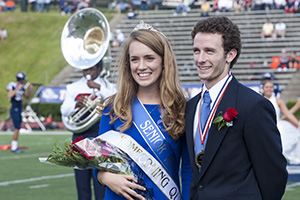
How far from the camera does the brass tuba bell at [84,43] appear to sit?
5.34m

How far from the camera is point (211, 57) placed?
2584 mm

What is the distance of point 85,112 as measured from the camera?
17.4ft

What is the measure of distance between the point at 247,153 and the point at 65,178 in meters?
6.34

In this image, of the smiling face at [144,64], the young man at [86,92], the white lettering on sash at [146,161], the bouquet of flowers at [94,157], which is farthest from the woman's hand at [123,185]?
the young man at [86,92]

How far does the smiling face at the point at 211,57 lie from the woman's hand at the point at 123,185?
2.08 ft

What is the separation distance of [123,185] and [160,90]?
647mm

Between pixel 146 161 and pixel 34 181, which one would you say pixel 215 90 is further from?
pixel 34 181

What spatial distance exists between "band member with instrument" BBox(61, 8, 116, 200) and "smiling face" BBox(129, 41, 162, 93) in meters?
1.75

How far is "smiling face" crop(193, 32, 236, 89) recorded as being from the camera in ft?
8.50

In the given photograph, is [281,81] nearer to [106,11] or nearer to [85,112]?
[106,11]

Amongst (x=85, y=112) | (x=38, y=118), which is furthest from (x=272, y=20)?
(x=85, y=112)

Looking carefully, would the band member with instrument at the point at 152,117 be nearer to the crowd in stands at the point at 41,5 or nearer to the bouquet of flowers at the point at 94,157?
the bouquet of flowers at the point at 94,157

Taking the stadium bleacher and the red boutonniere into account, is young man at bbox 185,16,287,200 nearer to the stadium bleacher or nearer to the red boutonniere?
the red boutonniere

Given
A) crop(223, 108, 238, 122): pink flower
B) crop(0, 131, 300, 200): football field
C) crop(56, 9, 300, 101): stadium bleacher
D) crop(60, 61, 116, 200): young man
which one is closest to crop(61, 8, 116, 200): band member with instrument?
crop(60, 61, 116, 200): young man
